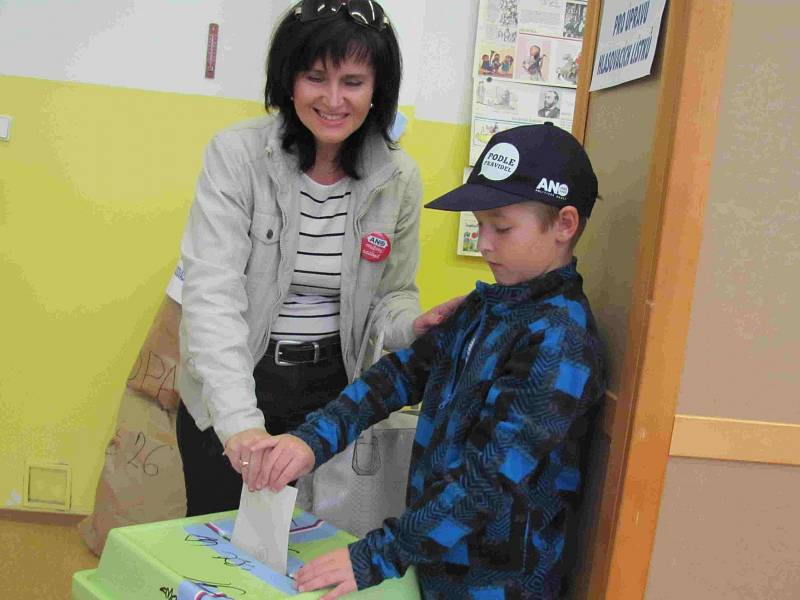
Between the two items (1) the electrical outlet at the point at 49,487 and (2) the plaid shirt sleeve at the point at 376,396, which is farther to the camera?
(1) the electrical outlet at the point at 49,487

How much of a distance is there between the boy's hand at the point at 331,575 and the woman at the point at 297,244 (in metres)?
0.27

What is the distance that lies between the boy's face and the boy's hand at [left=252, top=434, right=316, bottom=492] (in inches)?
15.6

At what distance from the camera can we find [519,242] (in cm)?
115

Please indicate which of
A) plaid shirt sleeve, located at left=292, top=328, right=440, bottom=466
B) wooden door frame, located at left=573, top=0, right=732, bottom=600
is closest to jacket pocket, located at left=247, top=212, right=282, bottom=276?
plaid shirt sleeve, located at left=292, top=328, right=440, bottom=466

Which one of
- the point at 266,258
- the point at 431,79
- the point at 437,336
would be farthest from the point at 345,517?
the point at 431,79

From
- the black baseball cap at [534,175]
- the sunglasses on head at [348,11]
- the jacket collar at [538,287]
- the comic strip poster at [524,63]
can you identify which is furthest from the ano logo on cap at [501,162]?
the comic strip poster at [524,63]

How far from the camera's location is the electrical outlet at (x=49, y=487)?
2.84m

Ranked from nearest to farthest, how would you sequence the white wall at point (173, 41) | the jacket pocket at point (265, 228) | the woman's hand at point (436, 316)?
the woman's hand at point (436, 316) → the jacket pocket at point (265, 228) → the white wall at point (173, 41)

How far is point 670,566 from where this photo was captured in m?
1.07

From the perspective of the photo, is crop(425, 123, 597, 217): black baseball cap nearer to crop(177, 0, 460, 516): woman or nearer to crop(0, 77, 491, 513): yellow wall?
crop(177, 0, 460, 516): woman

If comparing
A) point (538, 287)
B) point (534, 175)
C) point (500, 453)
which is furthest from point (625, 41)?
point (500, 453)

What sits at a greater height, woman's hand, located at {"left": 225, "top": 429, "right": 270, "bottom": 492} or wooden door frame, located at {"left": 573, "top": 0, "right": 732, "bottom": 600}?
wooden door frame, located at {"left": 573, "top": 0, "right": 732, "bottom": 600}

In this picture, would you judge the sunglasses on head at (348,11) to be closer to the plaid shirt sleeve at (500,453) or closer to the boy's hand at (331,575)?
the plaid shirt sleeve at (500,453)

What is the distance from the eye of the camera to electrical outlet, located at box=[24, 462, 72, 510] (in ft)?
9.32
